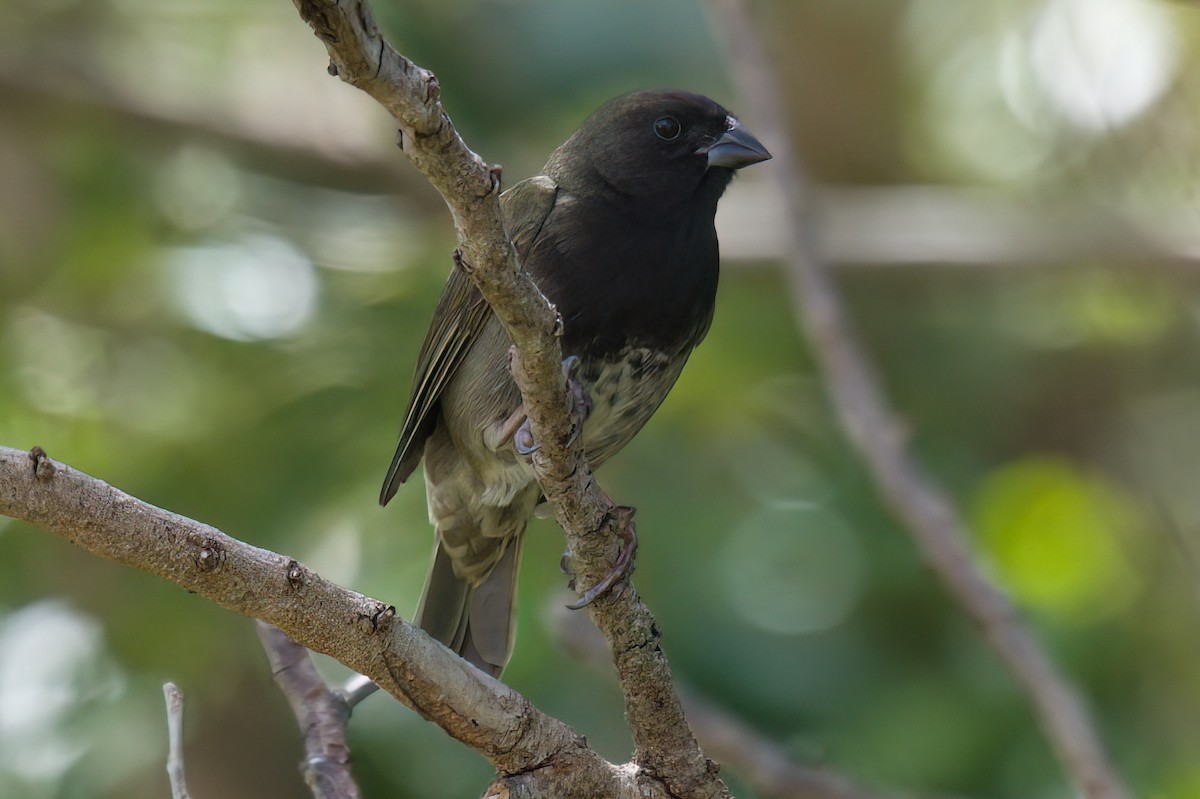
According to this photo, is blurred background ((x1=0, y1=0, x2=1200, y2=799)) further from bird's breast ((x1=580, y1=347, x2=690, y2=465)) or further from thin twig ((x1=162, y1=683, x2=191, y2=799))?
thin twig ((x1=162, y1=683, x2=191, y2=799))

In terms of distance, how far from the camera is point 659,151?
3945mm

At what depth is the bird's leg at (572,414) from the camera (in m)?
2.76

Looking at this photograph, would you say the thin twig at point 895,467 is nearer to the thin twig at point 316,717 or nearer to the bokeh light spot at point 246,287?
the bokeh light spot at point 246,287

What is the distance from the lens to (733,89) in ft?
24.5

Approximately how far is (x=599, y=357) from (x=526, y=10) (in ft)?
9.91

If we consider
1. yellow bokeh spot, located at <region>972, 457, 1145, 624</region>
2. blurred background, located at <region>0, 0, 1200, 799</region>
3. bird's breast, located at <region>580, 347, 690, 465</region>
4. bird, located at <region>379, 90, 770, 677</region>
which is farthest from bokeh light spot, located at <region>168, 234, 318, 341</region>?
yellow bokeh spot, located at <region>972, 457, 1145, 624</region>

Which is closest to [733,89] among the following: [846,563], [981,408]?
[981,408]

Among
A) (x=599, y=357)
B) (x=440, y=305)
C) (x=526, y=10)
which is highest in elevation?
(x=526, y=10)

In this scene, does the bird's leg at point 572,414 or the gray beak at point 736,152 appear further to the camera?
the gray beak at point 736,152

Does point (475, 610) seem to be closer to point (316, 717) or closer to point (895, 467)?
point (316, 717)

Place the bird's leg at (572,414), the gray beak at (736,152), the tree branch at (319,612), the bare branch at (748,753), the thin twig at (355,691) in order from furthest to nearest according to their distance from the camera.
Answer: the bare branch at (748,753) < the gray beak at (736,152) < the thin twig at (355,691) < the bird's leg at (572,414) < the tree branch at (319,612)

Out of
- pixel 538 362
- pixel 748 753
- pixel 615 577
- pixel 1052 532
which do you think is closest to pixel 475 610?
pixel 748 753

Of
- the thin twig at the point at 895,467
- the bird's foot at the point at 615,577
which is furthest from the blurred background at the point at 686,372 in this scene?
the bird's foot at the point at 615,577

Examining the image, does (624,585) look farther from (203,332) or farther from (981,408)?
(981,408)
